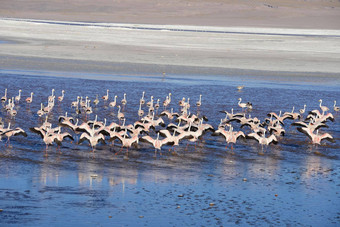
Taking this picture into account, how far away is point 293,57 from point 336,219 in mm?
34229

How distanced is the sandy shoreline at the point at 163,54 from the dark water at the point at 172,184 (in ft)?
50.4

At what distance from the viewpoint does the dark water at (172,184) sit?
12.3 meters

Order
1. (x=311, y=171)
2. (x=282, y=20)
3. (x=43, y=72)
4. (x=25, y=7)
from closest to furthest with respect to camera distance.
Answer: (x=311, y=171) → (x=43, y=72) → (x=282, y=20) → (x=25, y=7)

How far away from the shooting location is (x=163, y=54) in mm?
44594

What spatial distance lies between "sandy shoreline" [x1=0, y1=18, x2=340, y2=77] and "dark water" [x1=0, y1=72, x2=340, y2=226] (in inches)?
604

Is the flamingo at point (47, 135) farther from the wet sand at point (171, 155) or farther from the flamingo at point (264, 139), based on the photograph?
the flamingo at point (264, 139)

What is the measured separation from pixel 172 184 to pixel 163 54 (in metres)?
30.7

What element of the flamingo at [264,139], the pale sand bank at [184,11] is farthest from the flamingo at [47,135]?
the pale sand bank at [184,11]

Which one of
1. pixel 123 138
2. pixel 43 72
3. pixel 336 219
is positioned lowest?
pixel 336 219

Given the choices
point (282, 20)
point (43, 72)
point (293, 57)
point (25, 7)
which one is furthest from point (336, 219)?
point (25, 7)

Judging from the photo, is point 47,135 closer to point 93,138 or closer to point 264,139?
point 93,138

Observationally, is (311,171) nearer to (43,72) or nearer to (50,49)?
(43,72)

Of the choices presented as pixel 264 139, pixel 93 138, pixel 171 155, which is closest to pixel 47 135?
pixel 93 138

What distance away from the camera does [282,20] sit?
4392 inches
